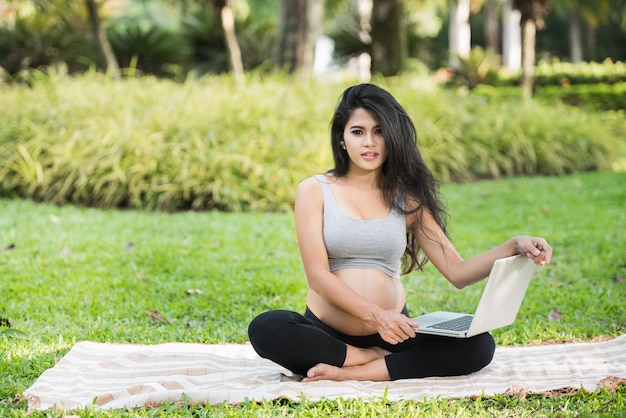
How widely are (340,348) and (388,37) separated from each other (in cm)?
1066

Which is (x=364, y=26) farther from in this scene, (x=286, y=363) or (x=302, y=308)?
(x=286, y=363)

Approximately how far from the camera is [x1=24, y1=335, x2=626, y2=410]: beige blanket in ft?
10.2

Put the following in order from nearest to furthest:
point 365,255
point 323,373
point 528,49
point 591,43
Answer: point 323,373, point 365,255, point 528,49, point 591,43

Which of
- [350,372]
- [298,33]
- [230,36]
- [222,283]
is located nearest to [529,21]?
[298,33]

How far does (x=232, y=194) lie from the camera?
7941mm

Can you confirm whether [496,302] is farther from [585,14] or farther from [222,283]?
[585,14]

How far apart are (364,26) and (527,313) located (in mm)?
12431

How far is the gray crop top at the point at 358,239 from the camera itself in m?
3.33

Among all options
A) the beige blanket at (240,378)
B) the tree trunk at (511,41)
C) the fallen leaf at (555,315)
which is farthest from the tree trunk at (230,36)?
the tree trunk at (511,41)

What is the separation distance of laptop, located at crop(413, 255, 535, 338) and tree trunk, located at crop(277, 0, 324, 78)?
28.5 ft

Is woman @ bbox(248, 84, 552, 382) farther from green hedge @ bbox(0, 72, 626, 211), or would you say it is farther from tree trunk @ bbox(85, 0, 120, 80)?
tree trunk @ bbox(85, 0, 120, 80)

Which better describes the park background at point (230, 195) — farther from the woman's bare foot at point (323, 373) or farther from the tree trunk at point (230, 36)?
the woman's bare foot at point (323, 373)

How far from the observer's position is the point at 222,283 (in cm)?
538

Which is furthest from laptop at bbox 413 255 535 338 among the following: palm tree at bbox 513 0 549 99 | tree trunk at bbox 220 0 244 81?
palm tree at bbox 513 0 549 99
